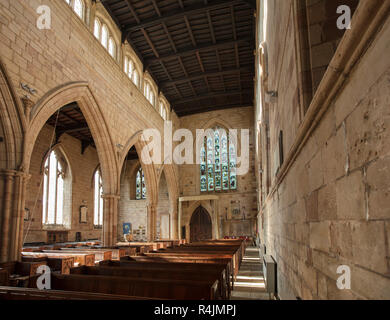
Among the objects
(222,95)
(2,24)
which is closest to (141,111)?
(222,95)

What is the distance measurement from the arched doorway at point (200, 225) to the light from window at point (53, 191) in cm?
724

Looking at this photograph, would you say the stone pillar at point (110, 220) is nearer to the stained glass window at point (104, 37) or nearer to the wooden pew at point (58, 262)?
the wooden pew at point (58, 262)

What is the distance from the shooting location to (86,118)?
9141 millimetres

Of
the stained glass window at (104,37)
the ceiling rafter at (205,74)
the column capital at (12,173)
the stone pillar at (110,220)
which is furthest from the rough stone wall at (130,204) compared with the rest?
the column capital at (12,173)

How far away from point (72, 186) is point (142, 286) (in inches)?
485

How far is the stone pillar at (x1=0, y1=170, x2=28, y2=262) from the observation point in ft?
18.4

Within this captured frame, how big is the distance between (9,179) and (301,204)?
5636 mm

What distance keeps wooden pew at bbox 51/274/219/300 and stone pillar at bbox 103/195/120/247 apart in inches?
268

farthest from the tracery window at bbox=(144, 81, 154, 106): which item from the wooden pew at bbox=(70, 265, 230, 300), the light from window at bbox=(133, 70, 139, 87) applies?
the wooden pew at bbox=(70, 265, 230, 300)

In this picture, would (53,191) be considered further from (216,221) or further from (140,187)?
(216,221)

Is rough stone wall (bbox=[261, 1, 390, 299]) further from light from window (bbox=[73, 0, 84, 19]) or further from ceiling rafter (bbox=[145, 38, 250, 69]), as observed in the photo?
ceiling rafter (bbox=[145, 38, 250, 69])

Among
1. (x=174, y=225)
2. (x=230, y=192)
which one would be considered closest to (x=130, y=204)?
(x=174, y=225)

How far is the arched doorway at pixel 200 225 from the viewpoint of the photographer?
17.5 meters

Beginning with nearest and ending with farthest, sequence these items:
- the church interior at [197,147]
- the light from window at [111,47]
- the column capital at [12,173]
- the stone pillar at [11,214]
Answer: the church interior at [197,147], the stone pillar at [11,214], the column capital at [12,173], the light from window at [111,47]
